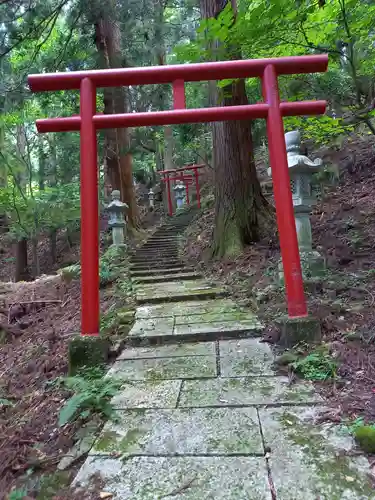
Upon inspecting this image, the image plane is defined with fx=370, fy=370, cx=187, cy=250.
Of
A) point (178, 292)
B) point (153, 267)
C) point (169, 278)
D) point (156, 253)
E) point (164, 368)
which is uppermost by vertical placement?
point (156, 253)

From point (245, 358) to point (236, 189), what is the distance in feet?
12.9

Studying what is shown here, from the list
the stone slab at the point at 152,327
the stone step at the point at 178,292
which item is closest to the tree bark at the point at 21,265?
the stone step at the point at 178,292

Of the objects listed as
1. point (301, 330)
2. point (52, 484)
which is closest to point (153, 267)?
point (301, 330)

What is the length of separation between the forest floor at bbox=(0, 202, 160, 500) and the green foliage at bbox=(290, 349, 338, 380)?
162 centimetres

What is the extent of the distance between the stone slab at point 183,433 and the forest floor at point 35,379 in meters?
0.26

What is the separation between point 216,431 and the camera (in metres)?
2.12

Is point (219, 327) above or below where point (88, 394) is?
above

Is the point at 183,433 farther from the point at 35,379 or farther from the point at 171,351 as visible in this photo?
the point at 35,379

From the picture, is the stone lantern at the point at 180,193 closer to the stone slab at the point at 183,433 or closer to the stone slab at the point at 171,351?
the stone slab at the point at 171,351

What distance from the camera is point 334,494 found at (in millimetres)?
1595

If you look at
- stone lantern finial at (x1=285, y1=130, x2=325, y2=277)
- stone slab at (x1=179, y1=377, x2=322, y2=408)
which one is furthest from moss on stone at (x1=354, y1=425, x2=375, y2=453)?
stone lantern finial at (x1=285, y1=130, x2=325, y2=277)

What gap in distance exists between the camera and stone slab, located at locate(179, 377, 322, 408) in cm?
243

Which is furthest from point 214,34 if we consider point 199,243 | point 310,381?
point 199,243

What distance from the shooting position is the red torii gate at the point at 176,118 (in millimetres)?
3357
